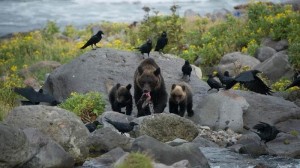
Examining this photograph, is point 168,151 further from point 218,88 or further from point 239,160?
point 218,88

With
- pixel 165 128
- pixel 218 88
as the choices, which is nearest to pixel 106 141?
pixel 165 128

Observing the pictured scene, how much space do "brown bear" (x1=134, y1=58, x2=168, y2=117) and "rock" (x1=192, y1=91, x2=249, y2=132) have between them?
878 millimetres

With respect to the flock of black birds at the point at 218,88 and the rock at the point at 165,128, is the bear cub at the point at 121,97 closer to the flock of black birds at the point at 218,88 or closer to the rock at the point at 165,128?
the flock of black birds at the point at 218,88

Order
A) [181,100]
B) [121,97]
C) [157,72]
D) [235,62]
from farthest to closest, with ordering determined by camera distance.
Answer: [235,62]
[121,97]
[181,100]
[157,72]

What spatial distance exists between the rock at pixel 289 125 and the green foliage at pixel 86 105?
397 cm

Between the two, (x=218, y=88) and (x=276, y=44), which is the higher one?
(x=276, y=44)

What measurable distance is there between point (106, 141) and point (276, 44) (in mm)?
12121

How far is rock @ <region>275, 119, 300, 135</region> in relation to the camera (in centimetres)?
1471

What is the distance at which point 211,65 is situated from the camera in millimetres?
22938

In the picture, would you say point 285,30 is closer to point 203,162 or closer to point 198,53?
point 198,53

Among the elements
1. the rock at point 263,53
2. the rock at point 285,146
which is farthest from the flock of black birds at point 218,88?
the rock at point 263,53

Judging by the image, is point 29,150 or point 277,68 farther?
point 277,68

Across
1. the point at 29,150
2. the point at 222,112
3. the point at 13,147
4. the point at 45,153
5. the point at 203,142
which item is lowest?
the point at 203,142

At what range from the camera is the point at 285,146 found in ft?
43.1
